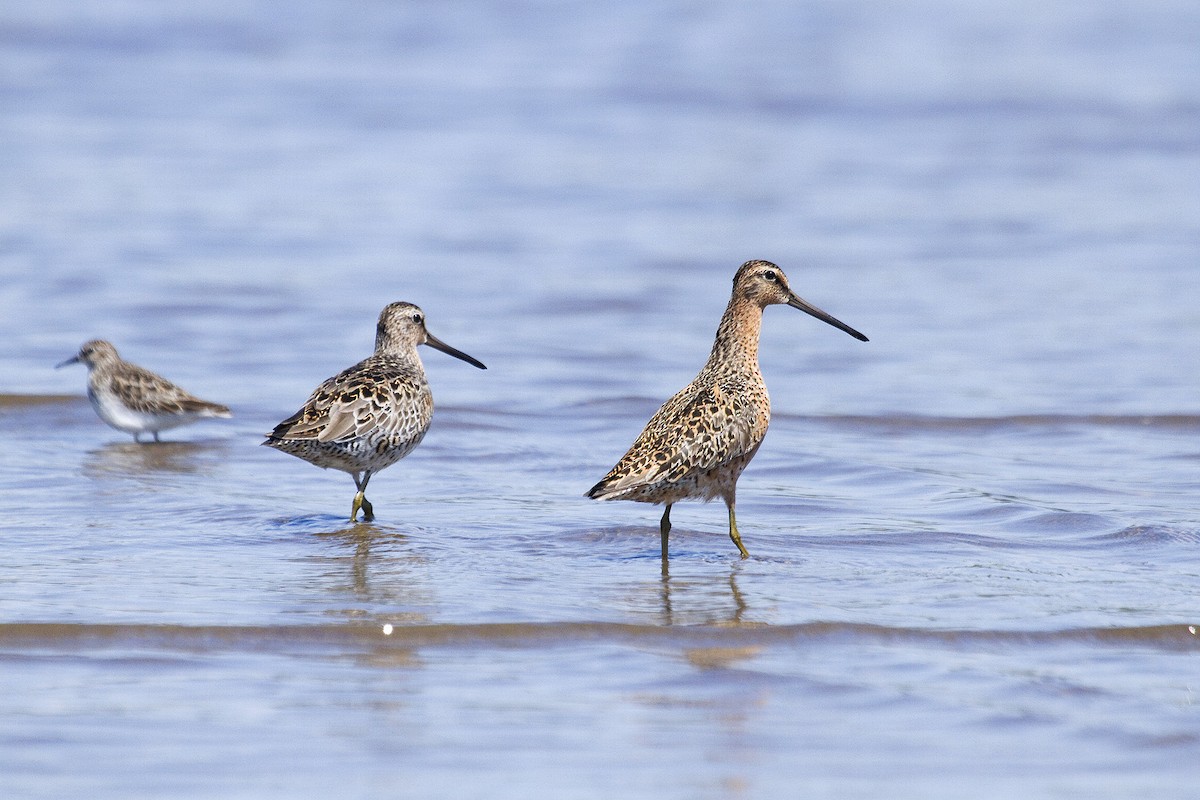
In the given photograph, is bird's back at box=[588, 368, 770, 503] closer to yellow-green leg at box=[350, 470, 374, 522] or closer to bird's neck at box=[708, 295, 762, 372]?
bird's neck at box=[708, 295, 762, 372]

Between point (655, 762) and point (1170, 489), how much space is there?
4.72 meters

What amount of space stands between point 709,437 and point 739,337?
0.85 metres

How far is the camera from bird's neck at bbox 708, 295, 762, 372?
26.7ft

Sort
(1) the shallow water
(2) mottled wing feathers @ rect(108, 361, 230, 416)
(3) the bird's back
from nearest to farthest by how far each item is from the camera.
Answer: (1) the shallow water, (3) the bird's back, (2) mottled wing feathers @ rect(108, 361, 230, 416)

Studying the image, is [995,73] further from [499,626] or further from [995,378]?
[499,626]

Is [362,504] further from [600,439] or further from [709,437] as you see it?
[600,439]

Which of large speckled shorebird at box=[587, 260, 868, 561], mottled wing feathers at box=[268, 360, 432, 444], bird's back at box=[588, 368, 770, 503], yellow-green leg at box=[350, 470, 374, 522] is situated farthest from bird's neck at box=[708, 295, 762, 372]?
yellow-green leg at box=[350, 470, 374, 522]

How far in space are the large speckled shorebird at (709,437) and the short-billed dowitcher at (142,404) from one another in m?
3.59

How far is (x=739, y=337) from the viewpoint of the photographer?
8.20 metres

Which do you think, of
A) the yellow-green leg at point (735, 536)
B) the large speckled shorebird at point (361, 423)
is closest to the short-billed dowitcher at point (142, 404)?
the large speckled shorebird at point (361, 423)

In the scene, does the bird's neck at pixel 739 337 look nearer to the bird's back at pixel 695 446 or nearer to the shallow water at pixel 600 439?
the bird's back at pixel 695 446

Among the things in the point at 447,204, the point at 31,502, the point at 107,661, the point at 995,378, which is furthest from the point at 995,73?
the point at 107,661

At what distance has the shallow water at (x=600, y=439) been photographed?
5438 millimetres

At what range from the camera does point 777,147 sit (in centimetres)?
2139
